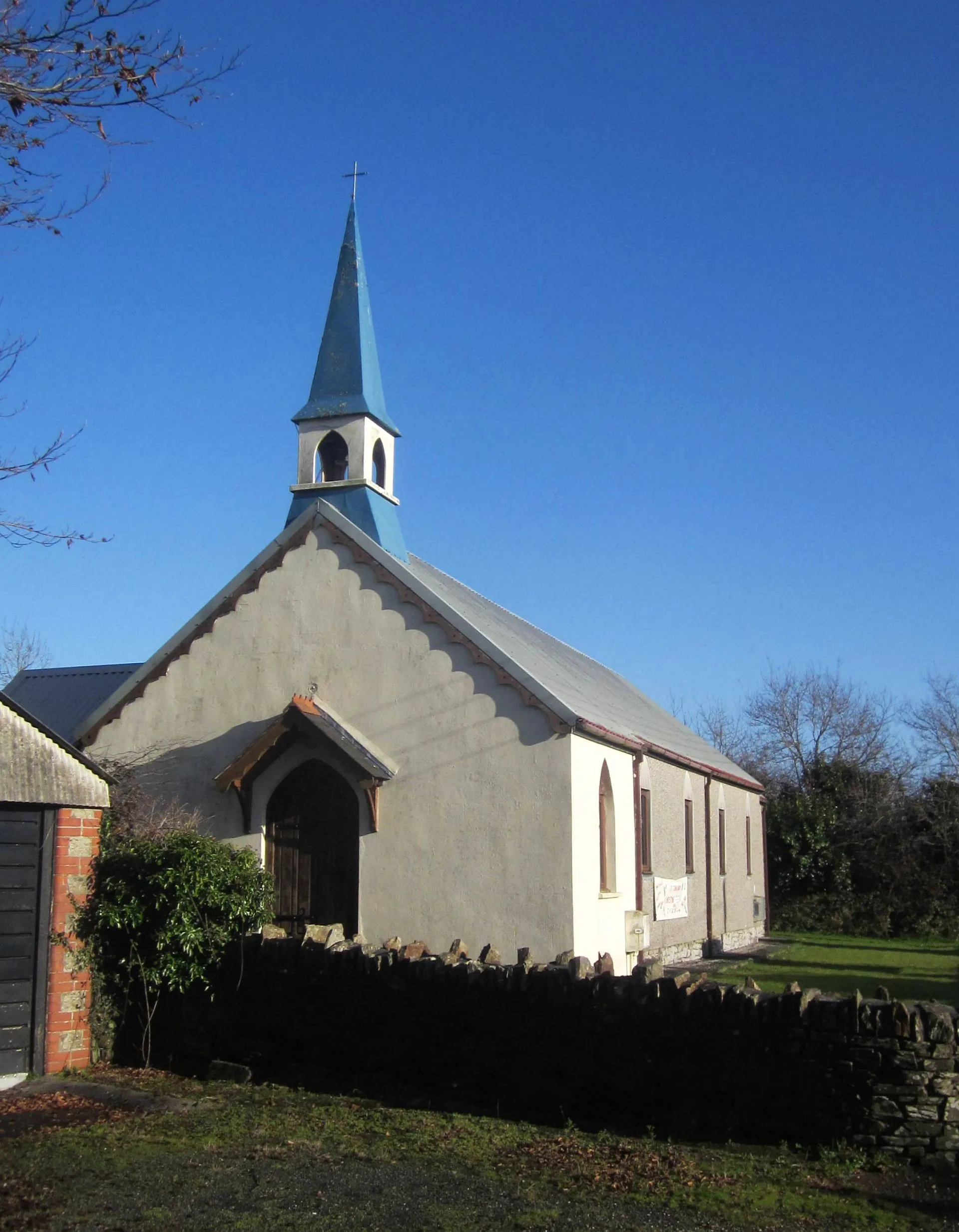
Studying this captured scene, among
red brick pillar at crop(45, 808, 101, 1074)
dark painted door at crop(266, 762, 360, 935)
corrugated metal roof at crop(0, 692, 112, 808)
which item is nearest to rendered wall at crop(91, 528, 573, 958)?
dark painted door at crop(266, 762, 360, 935)

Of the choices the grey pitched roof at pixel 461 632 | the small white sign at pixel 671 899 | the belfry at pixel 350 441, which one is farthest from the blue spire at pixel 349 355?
the small white sign at pixel 671 899

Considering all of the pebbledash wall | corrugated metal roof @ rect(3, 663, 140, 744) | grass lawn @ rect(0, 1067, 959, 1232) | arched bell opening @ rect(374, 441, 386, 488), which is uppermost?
arched bell opening @ rect(374, 441, 386, 488)

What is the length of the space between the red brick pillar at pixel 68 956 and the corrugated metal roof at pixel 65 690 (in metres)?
8.83

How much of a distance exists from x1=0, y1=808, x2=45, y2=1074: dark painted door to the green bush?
2.38 ft

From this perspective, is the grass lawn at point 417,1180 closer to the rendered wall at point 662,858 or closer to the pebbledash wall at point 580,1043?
the pebbledash wall at point 580,1043

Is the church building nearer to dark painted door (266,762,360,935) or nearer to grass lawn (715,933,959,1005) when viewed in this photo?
dark painted door (266,762,360,935)

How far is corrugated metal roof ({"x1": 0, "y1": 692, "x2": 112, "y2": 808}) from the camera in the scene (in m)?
11.5

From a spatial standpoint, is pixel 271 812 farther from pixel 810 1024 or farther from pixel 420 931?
pixel 810 1024

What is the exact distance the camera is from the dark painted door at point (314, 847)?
17.3 metres

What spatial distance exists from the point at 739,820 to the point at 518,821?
661 inches

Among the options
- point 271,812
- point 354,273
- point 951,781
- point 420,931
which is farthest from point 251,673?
point 951,781

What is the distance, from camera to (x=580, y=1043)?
10172 mm

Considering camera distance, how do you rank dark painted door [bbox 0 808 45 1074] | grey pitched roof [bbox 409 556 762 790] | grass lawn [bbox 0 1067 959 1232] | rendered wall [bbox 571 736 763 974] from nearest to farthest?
1. grass lawn [bbox 0 1067 959 1232]
2. dark painted door [bbox 0 808 45 1074]
3. rendered wall [bbox 571 736 763 974]
4. grey pitched roof [bbox 409 556 762 790]

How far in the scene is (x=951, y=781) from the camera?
123 feet
